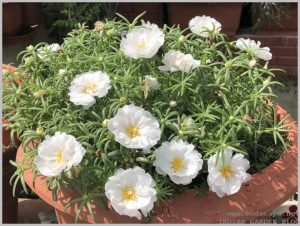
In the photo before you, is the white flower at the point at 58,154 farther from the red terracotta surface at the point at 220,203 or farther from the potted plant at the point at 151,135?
the red terracotta surface at the point at 220,203

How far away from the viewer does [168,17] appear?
303cm

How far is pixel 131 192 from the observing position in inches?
45.4

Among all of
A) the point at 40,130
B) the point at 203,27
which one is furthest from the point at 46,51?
the point at 203,27

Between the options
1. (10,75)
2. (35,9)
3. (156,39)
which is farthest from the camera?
(35,9)

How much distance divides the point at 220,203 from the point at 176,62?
340 mm

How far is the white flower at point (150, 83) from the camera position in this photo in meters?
1.24

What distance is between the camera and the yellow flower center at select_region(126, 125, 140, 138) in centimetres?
117

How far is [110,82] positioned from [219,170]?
1.05ft

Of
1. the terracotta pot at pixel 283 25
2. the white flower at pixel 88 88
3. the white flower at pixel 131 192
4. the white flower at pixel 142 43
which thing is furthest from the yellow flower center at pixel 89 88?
the terracotta pot at pixel 283 25

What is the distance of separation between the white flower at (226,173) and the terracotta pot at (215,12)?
176 cm

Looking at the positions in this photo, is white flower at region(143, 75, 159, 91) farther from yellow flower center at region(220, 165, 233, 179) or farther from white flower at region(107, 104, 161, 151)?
yellow flower center at region(220, 165, 233, 179)

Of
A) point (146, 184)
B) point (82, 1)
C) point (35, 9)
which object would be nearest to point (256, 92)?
point (146, 184)

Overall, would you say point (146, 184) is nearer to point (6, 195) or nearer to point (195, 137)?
point (195, 137)

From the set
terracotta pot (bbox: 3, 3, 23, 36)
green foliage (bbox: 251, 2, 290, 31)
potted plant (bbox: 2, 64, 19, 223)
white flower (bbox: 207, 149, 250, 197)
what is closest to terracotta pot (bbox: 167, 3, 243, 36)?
green foliage (bbox: 251, 2, 290, 31)
